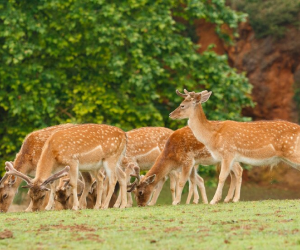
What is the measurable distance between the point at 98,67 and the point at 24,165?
6098 millimetres

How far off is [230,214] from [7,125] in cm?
1031

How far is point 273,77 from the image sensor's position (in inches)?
965

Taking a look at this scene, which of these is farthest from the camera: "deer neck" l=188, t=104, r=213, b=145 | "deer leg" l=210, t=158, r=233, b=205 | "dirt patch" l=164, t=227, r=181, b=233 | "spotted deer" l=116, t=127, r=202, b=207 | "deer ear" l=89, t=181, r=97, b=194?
"spotted deer" l=116, t=127, r=202, b=207

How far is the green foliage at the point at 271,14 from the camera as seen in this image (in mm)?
23891

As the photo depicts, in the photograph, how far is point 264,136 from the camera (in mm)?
13172

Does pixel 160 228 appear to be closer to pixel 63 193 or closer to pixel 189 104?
pixel 63 193

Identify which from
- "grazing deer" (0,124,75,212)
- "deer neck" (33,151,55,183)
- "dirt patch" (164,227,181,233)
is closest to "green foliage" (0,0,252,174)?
"grazing deer" (0,124,75,212)

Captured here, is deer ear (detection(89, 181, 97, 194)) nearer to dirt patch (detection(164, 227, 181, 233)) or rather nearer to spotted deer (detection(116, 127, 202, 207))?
spotted deer (detection(116, 127, 202, 207))

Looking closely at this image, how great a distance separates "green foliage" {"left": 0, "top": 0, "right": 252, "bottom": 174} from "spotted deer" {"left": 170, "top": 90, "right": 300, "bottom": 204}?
5.14 meters

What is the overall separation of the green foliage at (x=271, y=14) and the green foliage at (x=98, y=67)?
418cm

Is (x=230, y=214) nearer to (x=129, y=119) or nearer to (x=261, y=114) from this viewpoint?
(x=129, y=119)

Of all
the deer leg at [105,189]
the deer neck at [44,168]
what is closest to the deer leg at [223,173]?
the deer leg at [105,189]

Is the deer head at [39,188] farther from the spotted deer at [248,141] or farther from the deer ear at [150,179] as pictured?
the spotted deer at [248,141]

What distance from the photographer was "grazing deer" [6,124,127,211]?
40.6ft
